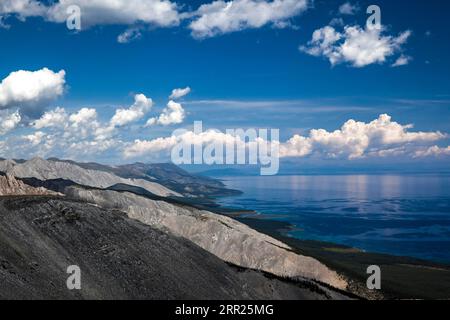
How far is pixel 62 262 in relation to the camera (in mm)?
52281

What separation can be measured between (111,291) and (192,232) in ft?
222

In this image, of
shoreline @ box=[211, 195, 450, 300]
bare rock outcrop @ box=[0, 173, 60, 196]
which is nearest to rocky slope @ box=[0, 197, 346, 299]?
bare rock outcrop @ box=[0, 173, 60, 196]

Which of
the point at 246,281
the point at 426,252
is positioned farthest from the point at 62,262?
the point at 426,252

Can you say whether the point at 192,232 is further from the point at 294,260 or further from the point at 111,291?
the point at 111,291

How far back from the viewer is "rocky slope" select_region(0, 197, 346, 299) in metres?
48.2

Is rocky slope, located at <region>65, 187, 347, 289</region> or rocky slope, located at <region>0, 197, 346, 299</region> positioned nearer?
rocky slope, located at <region>0, 197, 346, 299</region>

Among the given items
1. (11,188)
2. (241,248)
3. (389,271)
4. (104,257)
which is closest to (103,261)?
(104,257)

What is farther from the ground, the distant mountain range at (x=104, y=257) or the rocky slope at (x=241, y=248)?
the distant mountain range at (x=104, y=257)

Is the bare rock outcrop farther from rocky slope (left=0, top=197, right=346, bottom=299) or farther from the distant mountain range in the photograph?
rocky slope (left=0, top=197, right=346, bottom=299)

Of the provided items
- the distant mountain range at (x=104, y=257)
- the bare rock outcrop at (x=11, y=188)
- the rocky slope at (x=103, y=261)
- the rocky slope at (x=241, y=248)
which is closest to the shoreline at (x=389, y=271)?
the rocky slope at (x=241, y=248)

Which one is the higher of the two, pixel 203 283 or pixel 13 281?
pixel 13 281

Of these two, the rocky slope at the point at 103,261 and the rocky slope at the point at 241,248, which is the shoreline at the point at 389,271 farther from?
the rocky slope at the point at 103,261

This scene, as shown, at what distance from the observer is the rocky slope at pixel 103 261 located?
48219 mm
